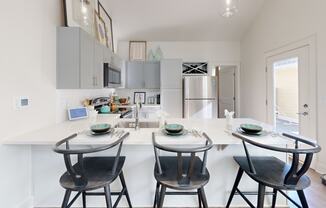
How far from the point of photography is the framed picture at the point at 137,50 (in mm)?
5180

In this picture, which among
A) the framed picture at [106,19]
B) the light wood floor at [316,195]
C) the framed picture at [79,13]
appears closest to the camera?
the light wood floor at [316,195]

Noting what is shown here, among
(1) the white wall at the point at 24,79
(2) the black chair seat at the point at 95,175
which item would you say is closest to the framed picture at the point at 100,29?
(1) the white wall at the point at 24,79

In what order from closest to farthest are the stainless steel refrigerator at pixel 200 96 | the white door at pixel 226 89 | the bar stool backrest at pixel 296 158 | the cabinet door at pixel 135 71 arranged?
the bar stool backrest at pixel 296 158
the stainless steel refrigerator at pixel 200 96
the cabinet door at pixel 135 71
the white door at pixel 226 89

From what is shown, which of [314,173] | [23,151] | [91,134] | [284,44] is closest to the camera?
[91,134]

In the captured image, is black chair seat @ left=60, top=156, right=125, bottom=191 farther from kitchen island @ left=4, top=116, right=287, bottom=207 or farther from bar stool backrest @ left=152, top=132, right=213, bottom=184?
bar stool backrest @ left=152, top=132, right=213, bottom=184

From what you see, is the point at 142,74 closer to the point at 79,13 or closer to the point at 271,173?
the point at 79,13

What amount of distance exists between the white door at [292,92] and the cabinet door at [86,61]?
307cm

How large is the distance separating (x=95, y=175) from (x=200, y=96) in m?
3.64

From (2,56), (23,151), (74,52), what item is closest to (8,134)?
(23,151)

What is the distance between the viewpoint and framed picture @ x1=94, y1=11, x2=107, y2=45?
129 inches

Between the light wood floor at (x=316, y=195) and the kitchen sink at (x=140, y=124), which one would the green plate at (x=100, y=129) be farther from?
the light wood floor at (x=316, y=195)

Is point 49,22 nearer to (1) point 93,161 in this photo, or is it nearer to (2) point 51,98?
(2) point 51,98

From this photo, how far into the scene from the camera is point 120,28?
187 inches

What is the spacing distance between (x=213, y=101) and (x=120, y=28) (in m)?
2.92
